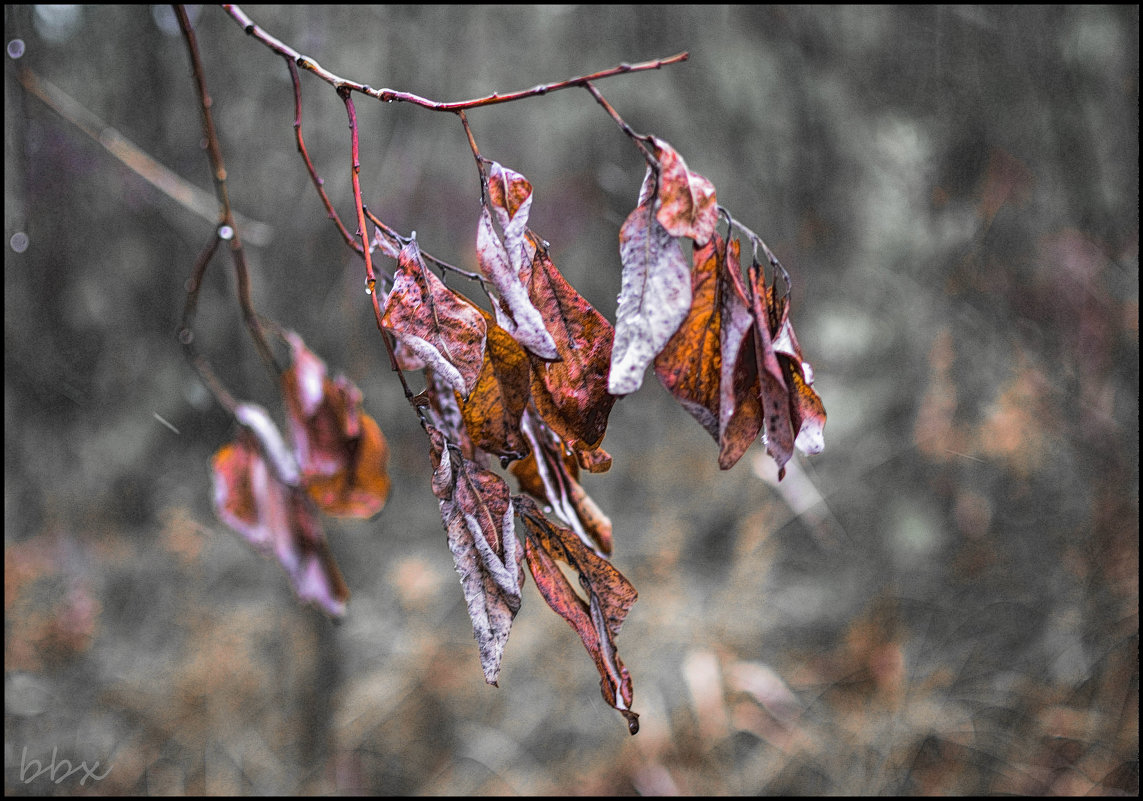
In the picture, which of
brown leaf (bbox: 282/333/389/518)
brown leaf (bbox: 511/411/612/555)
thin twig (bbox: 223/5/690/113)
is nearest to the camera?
thin twig (bbox: 223/5/690/113)

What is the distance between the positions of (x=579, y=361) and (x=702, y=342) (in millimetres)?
62

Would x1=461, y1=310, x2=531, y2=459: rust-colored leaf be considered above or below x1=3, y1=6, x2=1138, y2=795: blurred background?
above

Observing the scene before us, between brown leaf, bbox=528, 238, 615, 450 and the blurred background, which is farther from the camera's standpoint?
the blurred background

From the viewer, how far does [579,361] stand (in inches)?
14.3

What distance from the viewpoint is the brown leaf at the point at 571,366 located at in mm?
360

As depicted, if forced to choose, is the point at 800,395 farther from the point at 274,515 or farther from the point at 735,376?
the point at 274,515

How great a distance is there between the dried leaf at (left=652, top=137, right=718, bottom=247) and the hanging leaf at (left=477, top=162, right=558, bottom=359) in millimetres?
70

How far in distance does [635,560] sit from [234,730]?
935 millimetres

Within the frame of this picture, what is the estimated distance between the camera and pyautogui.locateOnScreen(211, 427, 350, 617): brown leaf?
717 mm

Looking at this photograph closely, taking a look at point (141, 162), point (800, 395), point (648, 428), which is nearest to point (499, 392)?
point (800, 395)

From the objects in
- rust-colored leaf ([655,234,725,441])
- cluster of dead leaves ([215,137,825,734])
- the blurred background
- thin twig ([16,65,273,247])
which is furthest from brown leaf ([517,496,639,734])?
the blurred background

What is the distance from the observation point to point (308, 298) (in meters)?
1.64

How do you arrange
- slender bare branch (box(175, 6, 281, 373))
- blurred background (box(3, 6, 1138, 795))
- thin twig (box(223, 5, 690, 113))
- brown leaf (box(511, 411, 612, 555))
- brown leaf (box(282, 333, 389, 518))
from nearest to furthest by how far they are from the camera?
thin twig (box(223, 5, 690, 113)) < brown leaf (box(511, 411, 612, 555)) < slender bare branch (box(175, 6, 281, 373)) < brown leaf (box(282, 333, 389, 518)) < blurred background (box(3, 6, 1138, 795))

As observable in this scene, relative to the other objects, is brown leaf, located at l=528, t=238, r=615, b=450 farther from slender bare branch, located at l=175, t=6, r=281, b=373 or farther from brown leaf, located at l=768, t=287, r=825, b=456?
slender bare branch, located at l=175, t=6, r=281, b=373
